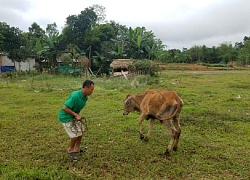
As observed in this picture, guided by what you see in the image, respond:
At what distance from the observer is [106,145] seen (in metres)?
6.23

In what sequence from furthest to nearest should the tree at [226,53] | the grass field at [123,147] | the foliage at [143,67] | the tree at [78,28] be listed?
the tree at [226,53] → the tree at [78,28] → the foliage at [143,67] → the grass field at [123,147]

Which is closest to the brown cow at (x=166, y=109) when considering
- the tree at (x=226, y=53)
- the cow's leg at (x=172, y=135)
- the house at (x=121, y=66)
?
the cow's leg at (x=172, y=135)

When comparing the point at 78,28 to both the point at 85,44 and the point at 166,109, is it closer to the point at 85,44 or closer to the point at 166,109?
the point at 85,44

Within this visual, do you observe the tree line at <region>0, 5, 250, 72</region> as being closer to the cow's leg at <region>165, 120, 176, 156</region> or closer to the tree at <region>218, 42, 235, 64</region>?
the cow's leg at <region>165, 120, 176, 156</region>

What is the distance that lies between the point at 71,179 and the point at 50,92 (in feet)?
39.5

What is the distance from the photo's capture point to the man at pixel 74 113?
504 cm

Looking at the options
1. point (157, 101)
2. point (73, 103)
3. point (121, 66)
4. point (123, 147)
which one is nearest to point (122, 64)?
point (121, 66)

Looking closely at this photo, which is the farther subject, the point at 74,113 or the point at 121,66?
the point at 121,66

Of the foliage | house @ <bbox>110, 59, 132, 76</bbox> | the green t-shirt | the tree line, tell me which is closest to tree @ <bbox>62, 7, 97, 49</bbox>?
the tree line

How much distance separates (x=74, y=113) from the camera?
503 centimetres

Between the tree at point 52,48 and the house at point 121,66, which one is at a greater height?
the tree at point 52,48

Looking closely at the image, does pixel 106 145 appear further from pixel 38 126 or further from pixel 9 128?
pixel 9 128

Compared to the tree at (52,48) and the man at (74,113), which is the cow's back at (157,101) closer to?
the man at (74,113)

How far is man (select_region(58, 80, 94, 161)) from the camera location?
5043mm
